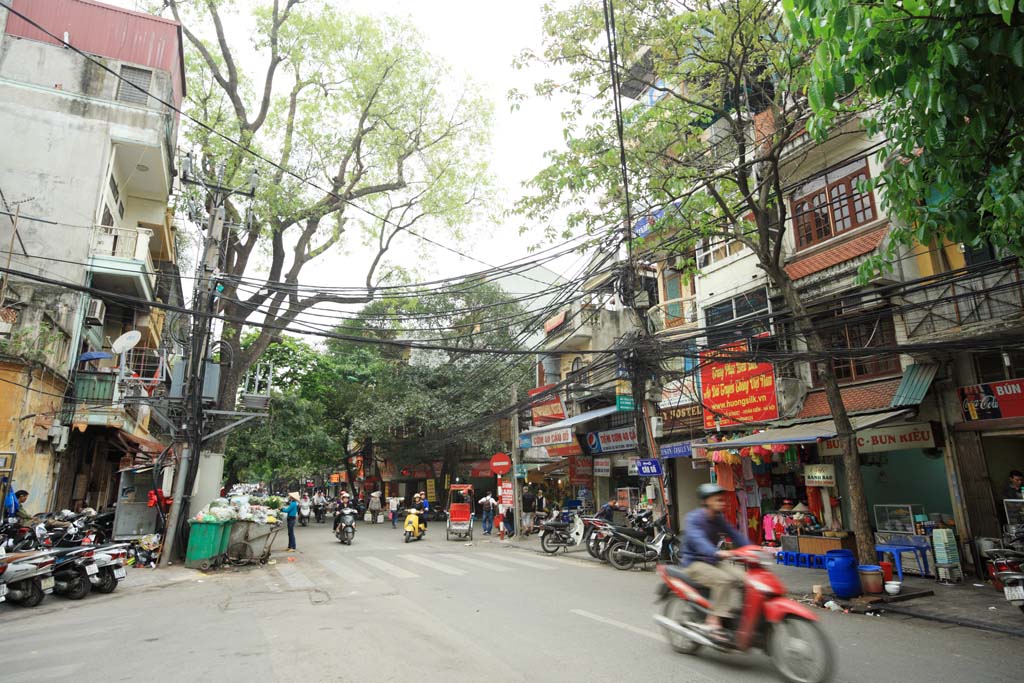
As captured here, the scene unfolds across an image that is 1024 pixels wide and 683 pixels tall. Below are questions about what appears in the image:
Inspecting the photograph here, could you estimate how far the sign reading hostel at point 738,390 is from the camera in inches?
569

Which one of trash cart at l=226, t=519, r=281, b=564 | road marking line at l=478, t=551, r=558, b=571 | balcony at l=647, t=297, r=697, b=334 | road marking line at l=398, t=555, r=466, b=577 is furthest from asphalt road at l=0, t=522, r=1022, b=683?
balcony at l=647, t=297, r=697, b=334

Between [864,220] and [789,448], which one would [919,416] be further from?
[864,220]

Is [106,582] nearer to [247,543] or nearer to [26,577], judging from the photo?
[26,577]

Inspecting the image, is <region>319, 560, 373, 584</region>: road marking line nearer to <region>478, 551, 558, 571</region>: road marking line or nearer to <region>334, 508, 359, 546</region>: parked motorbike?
<region>478, 551, 558, 571</region>: road marking line

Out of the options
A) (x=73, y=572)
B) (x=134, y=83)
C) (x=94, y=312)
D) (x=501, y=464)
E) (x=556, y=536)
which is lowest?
(x=556, y=536)

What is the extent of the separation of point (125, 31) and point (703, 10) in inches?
709

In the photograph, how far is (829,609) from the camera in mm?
8156

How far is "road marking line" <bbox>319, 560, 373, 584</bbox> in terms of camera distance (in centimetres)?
1103

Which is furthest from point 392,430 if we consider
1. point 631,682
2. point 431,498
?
point 631,682

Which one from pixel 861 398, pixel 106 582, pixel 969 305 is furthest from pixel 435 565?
pixel 969 305

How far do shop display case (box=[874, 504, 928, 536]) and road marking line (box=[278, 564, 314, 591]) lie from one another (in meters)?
11.3

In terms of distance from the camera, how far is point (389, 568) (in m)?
12.6

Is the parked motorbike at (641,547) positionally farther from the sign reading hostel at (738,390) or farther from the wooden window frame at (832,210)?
the wooden window frame at (832,210)

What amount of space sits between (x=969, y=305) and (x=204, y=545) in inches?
631
